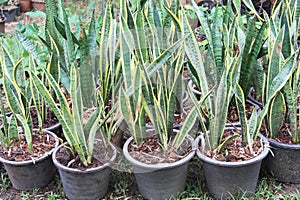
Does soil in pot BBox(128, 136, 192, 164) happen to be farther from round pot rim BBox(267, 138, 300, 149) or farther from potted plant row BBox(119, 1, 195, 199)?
round pot rim BBox(267, 138, 300, 149)

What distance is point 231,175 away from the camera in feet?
5.97

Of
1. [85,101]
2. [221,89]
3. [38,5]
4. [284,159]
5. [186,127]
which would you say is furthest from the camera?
[38,5]

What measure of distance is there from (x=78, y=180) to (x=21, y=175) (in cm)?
29

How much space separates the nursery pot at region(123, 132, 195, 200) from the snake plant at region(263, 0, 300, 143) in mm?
370

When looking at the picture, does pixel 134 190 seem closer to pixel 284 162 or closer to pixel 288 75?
pixel 284 162

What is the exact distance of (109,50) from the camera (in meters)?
1.93

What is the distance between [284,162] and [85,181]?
839 millimetres

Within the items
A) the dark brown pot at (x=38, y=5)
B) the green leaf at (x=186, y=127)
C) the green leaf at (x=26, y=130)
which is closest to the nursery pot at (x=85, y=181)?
the green leaf at (x=26, y=130)

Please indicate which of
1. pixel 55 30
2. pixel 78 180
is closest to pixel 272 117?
pixel 78 180

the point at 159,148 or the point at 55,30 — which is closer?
the point at 159,148

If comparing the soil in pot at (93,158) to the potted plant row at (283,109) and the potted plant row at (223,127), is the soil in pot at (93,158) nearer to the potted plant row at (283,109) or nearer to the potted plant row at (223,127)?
the potted plant row at (223,127)

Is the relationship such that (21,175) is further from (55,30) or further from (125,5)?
(125,5)

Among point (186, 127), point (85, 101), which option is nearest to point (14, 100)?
point (85, 101)

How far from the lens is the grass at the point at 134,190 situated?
6.38 ft
